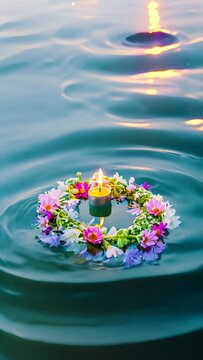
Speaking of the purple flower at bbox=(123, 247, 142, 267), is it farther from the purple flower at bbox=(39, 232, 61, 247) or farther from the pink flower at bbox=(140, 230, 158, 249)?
the purple flower at bbox=(39, 232, 61, 247)

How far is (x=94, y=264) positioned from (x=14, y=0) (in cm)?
820

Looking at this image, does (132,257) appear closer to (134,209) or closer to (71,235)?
(71,235)

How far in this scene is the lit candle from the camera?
4.50 metres

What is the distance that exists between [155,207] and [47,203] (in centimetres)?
81

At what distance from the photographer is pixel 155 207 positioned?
4.39 metres

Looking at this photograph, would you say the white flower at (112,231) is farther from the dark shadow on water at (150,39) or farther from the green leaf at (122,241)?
the dark shadow on water at (150,39)

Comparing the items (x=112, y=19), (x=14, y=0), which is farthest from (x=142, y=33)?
(x=14, y=0)

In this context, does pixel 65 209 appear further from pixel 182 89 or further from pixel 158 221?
pixel 182 89

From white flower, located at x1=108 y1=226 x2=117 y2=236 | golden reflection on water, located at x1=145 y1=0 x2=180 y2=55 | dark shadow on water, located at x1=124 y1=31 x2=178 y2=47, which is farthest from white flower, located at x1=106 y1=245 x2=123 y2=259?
dark shadow on water, located at x1=124 y1=31 x2=178 y2=47

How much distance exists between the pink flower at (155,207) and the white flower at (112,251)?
431 millimetres

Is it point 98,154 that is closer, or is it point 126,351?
point 126,351

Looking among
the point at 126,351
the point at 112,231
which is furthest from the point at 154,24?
the point at 126,351

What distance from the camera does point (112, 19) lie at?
9.51m

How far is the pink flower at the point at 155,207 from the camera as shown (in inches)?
173
